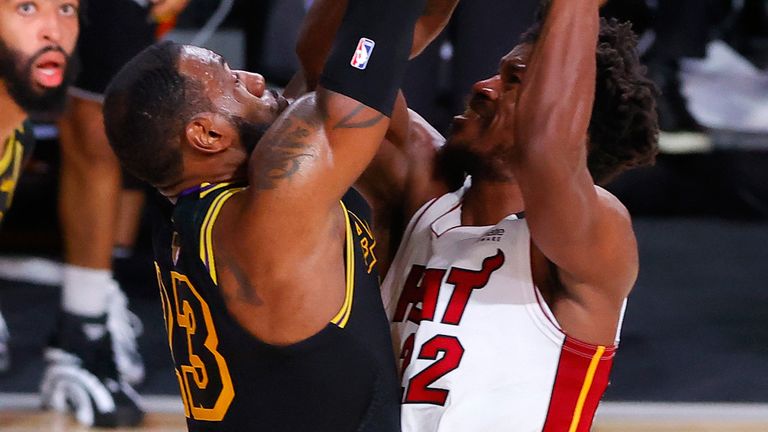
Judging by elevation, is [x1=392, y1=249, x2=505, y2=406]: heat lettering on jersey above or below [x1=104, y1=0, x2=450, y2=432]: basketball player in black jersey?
below

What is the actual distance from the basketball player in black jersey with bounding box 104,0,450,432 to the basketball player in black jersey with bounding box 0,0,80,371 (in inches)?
45.8

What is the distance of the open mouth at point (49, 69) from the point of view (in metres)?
2.93

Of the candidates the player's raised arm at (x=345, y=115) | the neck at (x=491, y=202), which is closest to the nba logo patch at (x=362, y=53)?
the player's raised arm at (x=345, y=115)

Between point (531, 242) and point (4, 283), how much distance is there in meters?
3.01

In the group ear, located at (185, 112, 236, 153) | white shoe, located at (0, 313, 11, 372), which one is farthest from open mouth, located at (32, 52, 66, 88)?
ear, located at (185, 112, 236, 153)

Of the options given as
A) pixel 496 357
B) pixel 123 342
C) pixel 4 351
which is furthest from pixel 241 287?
pixel 4 351

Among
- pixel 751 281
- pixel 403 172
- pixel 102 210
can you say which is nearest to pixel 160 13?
pixel 102 210

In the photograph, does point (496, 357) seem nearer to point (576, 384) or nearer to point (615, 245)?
point (576, 384)

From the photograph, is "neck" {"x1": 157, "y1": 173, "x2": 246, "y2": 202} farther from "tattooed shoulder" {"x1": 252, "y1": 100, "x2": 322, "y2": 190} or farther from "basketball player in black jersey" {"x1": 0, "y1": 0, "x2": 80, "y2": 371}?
"basketball player in black jersey" {"x1": 0, "y1": 0, "x2": 80, "y2": 371}

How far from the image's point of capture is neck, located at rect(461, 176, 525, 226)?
2031 mm

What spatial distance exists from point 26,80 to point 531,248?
5.17 ft

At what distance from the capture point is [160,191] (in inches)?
71.8

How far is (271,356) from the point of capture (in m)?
1.66

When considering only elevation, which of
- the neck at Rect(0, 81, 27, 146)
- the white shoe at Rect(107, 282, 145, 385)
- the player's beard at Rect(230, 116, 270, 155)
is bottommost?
the white shoe at Rect(107, 282, 145, 385)
